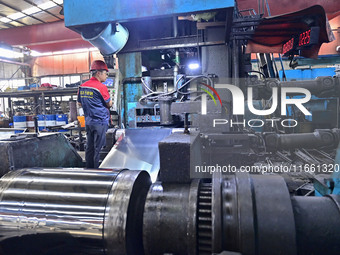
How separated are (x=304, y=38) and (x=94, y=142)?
110 inches

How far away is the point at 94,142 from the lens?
2.32 metres

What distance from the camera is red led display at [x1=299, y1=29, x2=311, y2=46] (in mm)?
2775

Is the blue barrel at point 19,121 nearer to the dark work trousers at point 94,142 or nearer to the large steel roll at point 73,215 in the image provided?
the dark work trousers at point 94,142


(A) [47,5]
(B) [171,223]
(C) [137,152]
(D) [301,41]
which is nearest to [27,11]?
(A) [47,5]

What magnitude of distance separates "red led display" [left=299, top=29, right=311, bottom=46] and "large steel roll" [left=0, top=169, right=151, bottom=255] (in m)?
2.92

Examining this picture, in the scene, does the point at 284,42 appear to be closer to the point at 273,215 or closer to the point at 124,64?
the point at 124,64

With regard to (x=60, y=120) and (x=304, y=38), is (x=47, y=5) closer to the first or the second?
(x=60, y=120)

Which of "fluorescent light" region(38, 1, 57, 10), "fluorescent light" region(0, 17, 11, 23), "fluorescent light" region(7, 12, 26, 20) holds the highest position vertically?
"fluorescent light" region(38, 1, 57, 10)

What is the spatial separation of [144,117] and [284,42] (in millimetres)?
2286

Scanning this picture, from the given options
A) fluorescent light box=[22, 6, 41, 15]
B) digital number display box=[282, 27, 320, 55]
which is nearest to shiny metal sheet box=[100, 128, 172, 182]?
digital number display box=[282, 27, 320, 55]

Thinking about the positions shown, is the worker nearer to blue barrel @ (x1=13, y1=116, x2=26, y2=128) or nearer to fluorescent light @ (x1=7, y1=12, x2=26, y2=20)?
blue barrel @ (x1=13, y1=116, x2=26, y2=128)

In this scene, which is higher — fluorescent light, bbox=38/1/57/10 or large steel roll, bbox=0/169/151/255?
fluorescent light, bbox=38/1/57/10

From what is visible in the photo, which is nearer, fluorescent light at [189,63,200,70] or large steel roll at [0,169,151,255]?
large steel roll at [0,169,151,255]

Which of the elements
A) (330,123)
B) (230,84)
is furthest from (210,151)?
(330,123)
